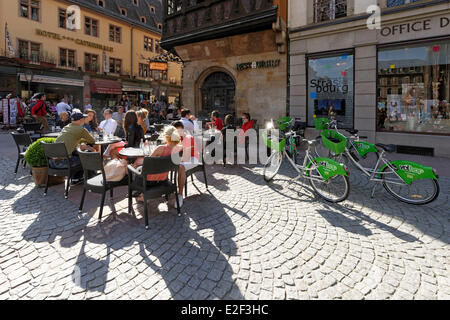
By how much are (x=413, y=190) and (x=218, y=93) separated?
1098cm

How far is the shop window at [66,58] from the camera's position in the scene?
1013 inches

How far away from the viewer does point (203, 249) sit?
11.1ft

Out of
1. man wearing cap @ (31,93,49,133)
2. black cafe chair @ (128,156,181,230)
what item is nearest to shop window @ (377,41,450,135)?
black cafe chair @ (128,156,181,230)

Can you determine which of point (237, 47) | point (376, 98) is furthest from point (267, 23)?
point (376, 98)

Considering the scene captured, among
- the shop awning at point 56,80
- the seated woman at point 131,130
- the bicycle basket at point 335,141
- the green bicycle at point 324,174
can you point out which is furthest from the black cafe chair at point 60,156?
the shop awning at point 56,80

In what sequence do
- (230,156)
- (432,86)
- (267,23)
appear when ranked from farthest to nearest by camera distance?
(267,23) → (432,86) → (230,156)

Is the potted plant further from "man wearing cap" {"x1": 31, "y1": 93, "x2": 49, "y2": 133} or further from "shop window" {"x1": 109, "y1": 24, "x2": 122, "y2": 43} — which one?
"shop window" {"x1": 109, "y1": 24, "x2": 122, "y2": 43}

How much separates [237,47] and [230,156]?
680cm

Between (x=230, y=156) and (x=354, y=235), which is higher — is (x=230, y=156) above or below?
above

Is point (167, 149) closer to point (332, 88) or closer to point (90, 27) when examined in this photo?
point (332, 88)

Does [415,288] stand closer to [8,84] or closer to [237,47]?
[237,47]

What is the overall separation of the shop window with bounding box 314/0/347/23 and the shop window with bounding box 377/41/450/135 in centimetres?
219

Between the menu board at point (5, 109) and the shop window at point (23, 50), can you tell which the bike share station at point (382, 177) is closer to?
the menu board at point (5, 109)

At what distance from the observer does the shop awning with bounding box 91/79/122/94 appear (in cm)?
2781
